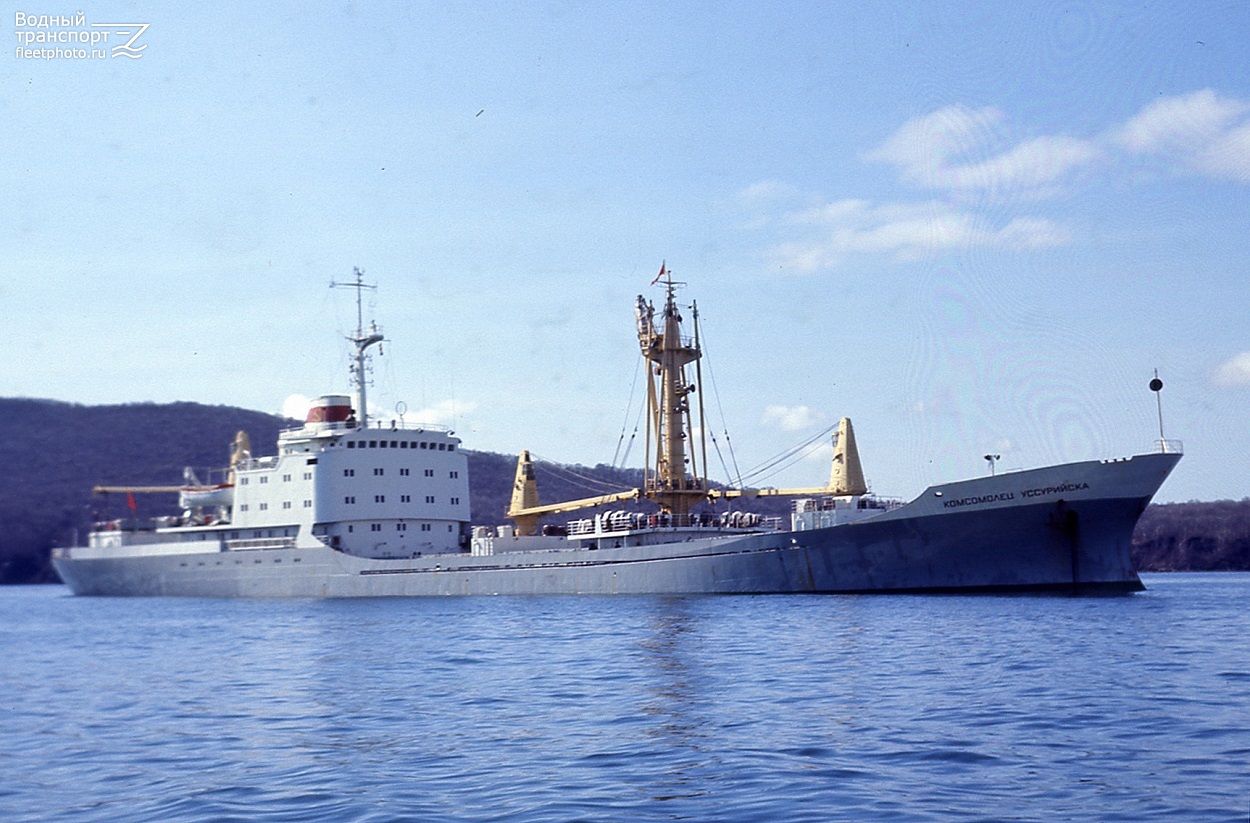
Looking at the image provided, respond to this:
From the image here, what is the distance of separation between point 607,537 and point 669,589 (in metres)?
4.12

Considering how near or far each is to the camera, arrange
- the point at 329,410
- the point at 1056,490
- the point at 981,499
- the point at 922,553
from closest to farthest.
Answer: the point at 1056,490 → the point at 981,499 → the point at 922,553 → the point at 329,410

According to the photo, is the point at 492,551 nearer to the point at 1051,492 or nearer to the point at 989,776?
the point at 1051,492

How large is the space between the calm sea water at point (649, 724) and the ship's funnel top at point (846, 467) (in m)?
14.5

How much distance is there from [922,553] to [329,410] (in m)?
24.9

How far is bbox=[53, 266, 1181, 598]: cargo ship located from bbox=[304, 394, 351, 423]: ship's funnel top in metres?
0.06

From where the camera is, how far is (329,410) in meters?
46.1

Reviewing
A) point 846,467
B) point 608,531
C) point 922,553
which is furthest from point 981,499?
point 608,531

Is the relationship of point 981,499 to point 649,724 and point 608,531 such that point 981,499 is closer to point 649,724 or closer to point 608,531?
point 608,531

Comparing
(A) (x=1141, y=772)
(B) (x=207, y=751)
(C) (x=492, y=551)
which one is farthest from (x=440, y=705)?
(C) (x=492, y=551)

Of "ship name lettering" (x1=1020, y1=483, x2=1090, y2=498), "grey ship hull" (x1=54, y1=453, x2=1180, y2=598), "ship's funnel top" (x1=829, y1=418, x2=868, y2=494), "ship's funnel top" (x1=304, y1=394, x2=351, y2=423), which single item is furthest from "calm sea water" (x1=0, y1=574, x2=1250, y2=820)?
"ship's funnel top" (x1=304, y1=394, x2=351, y2=423)

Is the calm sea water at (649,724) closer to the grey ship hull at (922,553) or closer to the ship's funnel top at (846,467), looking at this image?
the grey ship hull at (922,553)

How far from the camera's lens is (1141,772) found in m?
9.55

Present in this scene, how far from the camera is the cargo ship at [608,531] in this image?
3231cm

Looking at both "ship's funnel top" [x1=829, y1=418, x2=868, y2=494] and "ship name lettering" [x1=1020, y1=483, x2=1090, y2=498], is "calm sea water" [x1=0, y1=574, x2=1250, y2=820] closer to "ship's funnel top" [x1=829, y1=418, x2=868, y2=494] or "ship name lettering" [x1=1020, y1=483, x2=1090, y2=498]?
"ship name lettering" [x1=1020, y1=483, x2=1090, y2=498]
